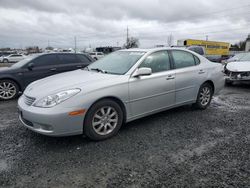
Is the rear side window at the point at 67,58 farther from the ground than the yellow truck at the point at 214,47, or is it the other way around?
the yellow truck at the point at 214,47

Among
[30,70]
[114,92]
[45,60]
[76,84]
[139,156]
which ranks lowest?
[139,156]

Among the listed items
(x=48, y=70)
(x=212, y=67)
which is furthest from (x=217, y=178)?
(x=48, y=70)

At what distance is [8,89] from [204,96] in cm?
570

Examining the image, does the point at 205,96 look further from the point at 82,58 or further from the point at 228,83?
the point at 82,58

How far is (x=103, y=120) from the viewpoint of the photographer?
10.9 feet

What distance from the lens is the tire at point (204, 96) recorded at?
4.84 meters

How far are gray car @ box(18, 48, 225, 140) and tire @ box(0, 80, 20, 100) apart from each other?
3058 mm

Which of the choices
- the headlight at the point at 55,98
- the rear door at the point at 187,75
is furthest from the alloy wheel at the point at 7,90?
the rear door at the point at 187,75

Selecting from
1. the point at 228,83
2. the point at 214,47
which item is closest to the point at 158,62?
the point at 228,83

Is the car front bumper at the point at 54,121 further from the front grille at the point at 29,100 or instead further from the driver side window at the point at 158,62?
the driver side window at the point at 158,62

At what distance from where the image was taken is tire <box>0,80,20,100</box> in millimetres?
6203

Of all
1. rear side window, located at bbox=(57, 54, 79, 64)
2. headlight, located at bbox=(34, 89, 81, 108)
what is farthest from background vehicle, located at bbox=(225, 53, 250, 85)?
headlight, located at bbox=(34, 89, 81, 108)

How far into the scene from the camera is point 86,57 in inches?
301

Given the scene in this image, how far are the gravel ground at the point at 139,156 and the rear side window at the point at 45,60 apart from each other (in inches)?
114
